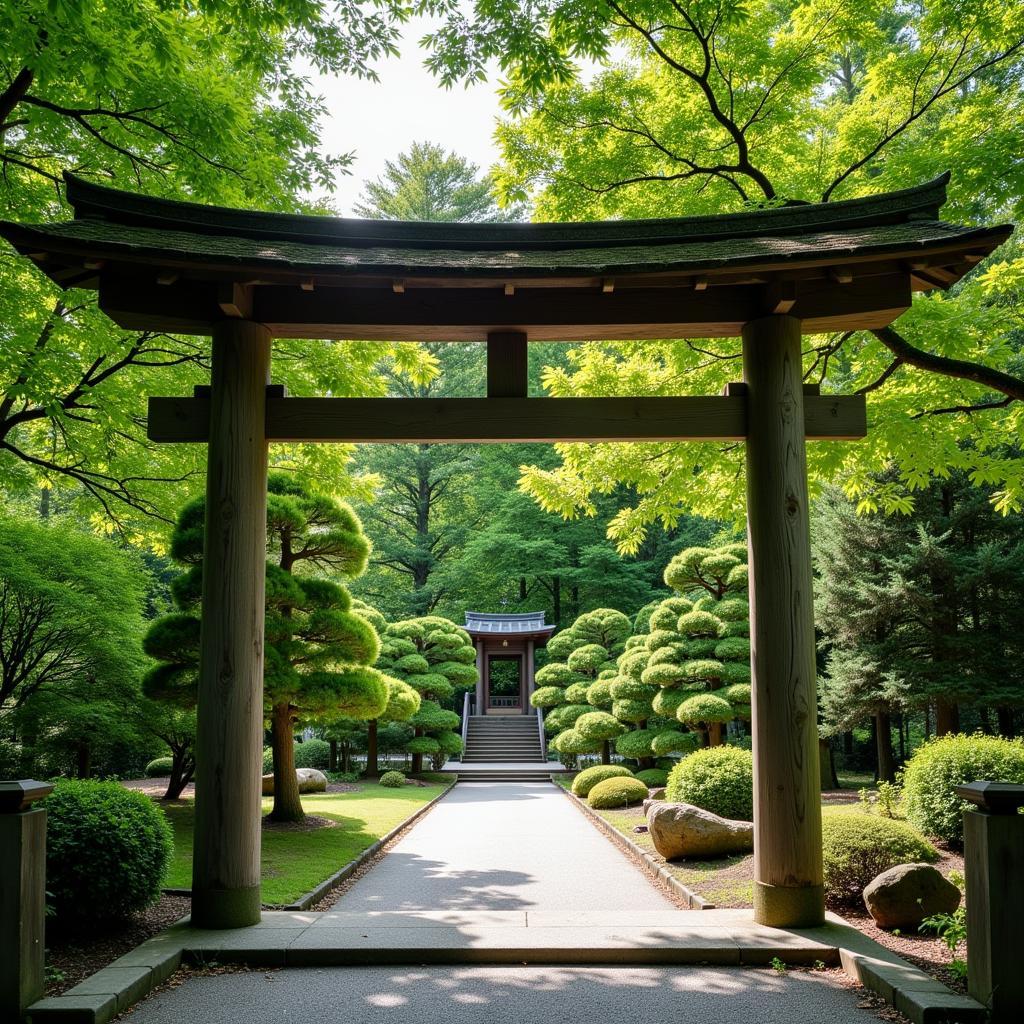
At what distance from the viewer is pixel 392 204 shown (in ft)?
106

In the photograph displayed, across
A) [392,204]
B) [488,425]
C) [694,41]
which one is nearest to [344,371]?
[488,425]

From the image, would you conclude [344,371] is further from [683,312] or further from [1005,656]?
[1005,656]

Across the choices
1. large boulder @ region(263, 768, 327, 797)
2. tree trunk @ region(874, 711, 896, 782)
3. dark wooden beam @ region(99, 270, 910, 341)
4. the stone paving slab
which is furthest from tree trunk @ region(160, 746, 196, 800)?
tree trunk @ region(874, 711, 896, 782)

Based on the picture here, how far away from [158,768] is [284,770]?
9551 mm

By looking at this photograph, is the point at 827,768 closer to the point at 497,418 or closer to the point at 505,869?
the point at 505,869

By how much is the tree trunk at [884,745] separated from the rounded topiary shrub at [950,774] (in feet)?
25.4

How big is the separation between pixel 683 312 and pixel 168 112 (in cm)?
488

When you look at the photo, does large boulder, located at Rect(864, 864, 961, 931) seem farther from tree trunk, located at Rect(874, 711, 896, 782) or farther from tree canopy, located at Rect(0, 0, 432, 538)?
tree trunk, located at Rect(874, 711, 896, 782)

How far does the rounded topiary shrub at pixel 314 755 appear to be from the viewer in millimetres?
23078

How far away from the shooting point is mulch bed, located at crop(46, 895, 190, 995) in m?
4.57

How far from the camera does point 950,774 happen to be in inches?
328

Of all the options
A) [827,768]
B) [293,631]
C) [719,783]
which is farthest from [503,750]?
[719,783]

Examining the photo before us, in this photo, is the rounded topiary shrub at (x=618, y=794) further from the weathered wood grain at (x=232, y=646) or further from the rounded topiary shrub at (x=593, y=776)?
the weathered wood grain at (x=232, y=646)

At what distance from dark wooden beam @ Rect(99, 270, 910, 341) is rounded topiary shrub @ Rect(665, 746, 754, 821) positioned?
5589mm
